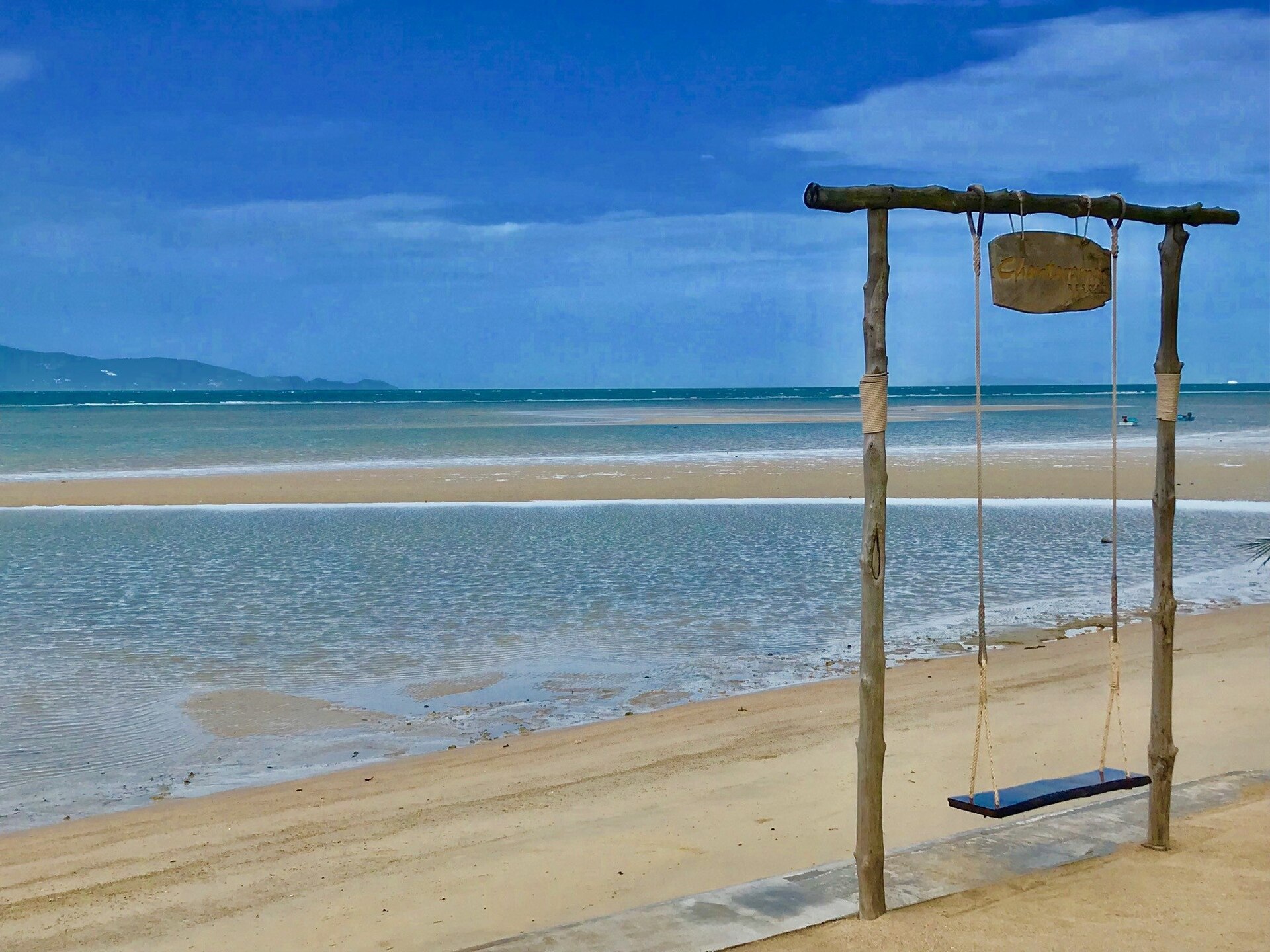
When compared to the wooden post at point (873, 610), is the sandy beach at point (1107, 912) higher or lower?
lower

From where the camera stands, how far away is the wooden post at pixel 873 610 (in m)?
4.62

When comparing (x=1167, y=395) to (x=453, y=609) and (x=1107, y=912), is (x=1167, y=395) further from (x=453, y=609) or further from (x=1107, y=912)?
(x=453, y=609)

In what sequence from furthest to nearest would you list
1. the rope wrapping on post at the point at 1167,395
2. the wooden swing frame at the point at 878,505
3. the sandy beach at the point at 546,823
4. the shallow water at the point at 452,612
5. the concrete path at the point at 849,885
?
the shallow water at the point at 452,612, the rope wrapping on post at the point at 1167,395, the sandy beach at the point at 546,823, the wooden swing frame at the point at 878,505, the concrete path at the point at 849,885

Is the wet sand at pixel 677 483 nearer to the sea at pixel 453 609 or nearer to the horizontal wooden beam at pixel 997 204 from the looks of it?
the sea at pixel 453 609

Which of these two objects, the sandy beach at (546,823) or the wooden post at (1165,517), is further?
the wooden post at (1165,517)

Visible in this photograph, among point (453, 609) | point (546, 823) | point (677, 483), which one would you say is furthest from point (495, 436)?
point (546, 823)

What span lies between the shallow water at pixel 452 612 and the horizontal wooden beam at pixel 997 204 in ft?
15.3

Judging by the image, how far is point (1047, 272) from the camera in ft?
16.9

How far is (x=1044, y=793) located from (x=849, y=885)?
0.90 m

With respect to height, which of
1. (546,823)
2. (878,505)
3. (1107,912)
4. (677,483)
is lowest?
(546,823)

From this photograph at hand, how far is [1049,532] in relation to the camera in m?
17.9

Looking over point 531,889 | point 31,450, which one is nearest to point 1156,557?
point 531,889

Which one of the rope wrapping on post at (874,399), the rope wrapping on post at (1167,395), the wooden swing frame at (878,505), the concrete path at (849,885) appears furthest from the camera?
the rope wrapping on post at (1167,395)

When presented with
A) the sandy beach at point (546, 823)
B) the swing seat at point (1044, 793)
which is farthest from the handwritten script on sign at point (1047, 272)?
the sandy beach at point (546, 823)
